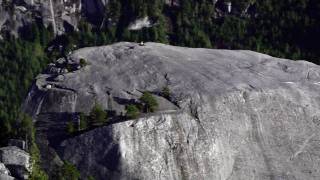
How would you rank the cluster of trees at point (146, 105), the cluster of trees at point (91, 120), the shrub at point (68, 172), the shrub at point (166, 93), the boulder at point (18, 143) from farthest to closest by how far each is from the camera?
the shrub at point (166, 93), the cluster of trees at point (146, 105), the cluster of trees at point (91, 120), the boulder at point (18, 143), the shrub at point (68, 172)

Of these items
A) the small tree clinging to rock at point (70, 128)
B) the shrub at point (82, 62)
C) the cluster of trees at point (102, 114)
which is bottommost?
the small tree clinging to rock at point (70, 128)

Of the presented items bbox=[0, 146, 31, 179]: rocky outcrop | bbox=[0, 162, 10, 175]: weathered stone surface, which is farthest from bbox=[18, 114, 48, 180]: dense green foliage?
bbox=[0, 162, 10, 175]: weathered stone surface

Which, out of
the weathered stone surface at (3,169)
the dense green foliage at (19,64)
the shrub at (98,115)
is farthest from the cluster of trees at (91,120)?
the dense green foliage at (19,64)

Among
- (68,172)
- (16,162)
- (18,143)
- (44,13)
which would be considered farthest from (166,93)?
(44,13)

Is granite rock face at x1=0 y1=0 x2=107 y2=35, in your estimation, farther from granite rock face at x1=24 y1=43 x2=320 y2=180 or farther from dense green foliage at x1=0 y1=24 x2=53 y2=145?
granite rock face at x1=24 y1=43 x2=320 y2=180

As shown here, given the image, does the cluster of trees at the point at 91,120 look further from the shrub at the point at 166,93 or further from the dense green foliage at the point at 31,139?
the shrub at the point at 166,93

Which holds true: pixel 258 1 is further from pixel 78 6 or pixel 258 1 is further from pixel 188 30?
pixel 78 6
